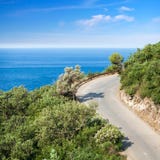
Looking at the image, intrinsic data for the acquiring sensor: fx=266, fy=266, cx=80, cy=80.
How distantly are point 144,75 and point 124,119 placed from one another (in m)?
5.25

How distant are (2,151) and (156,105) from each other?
40.9 ft

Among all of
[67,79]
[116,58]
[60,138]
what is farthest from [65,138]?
[116,58]

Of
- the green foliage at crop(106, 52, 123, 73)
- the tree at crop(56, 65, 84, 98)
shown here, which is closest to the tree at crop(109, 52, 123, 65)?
the green foliage at crop(106, 52, 123, 73)

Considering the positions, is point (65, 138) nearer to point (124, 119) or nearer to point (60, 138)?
point (60, 138)

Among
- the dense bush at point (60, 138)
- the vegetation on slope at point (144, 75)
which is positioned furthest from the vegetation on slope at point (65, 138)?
the vegetation on slope at point (144, 75)

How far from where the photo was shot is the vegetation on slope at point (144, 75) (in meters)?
23.3

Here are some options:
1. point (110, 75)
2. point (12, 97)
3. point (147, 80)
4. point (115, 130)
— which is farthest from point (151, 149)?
point (110, 75)

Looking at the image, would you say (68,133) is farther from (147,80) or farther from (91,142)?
(147,80)

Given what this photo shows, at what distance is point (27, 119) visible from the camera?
74.0 feet

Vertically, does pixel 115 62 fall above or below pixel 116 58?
below

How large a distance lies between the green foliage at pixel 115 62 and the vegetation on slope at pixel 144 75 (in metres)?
7.56

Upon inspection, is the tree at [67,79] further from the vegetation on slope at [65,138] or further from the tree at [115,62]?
the tree at [115,62]

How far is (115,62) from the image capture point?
41.7 meters

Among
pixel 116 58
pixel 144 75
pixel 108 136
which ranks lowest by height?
pixel 108 136
